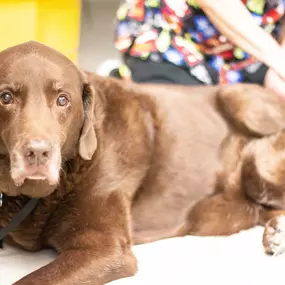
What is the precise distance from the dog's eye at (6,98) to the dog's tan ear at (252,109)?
31.7 inches

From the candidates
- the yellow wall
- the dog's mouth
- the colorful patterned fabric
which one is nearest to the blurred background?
the yellow wall

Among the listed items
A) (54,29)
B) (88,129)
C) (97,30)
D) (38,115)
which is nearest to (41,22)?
(54,29)

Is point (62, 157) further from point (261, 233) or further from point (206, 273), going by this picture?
point (261, 233)

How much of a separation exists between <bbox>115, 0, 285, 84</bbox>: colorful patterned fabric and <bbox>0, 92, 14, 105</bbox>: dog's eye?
3.61 ft

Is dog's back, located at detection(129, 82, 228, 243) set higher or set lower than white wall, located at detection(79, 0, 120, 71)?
higher

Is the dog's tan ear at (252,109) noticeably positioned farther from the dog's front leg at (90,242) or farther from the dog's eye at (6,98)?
the dog's eye at (6,98)

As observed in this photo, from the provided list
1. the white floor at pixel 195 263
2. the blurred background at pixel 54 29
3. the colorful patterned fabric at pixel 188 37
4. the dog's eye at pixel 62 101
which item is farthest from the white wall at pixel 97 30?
the dog's eye at pixel 62 101

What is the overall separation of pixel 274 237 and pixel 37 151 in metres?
0.82

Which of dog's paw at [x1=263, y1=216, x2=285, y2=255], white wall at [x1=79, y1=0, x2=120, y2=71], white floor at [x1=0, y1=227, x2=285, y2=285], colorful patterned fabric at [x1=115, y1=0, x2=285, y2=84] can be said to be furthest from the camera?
white wall at [x1=79, y1=0, x2=120, y2=71]

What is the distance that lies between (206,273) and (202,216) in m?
0.29

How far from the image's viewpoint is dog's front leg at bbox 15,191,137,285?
1.59m

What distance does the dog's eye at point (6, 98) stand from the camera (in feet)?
5.15

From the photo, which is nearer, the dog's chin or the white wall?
the dog's chin

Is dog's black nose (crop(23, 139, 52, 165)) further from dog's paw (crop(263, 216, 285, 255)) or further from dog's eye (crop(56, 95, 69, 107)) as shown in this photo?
dog's paw (crop(263, 216, 285, 255))
